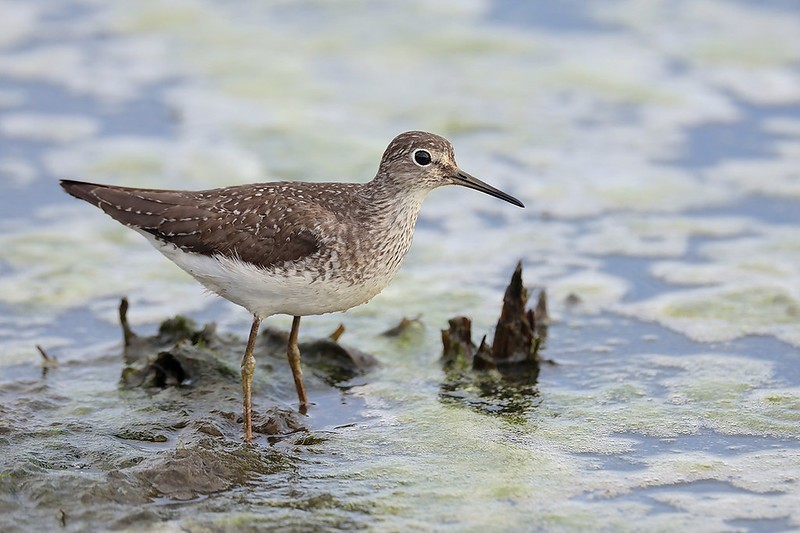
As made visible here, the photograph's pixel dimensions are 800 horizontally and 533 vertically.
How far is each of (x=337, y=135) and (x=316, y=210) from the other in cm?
446

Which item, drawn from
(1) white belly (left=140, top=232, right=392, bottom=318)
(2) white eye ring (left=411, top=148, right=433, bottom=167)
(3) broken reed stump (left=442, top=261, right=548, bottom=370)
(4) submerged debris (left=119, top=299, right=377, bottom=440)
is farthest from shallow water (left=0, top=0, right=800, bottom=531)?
(2) white eye ring (left=411, top=148, right=433, bottom=167)

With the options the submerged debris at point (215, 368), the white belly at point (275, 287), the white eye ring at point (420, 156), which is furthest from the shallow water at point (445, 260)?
the white eye ring at point (420, 156)

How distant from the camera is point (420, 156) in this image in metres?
7.36

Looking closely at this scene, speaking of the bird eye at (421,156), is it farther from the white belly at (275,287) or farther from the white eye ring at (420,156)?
the white belly at (275,287)

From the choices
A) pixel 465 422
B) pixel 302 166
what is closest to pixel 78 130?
pixel 302 166

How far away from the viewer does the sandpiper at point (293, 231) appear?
6855 millimetres

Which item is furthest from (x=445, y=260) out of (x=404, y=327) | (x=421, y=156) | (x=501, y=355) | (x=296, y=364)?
(x=296, y=364)

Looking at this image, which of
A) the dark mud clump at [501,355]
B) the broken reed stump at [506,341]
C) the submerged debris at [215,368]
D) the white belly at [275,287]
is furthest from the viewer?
the broken reed stump at [506,341]

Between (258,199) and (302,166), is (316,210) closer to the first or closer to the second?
(258,199)

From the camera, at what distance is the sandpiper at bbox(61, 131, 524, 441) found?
22.5 ft

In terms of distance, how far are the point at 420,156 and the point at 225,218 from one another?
1238 millimetres

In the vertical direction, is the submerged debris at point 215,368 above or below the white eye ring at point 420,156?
below

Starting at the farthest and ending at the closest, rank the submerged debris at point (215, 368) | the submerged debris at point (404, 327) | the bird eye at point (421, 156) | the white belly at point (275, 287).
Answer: the submerged debris at point (404, 327), the bird eye at point (421, 156), the submerged debris at point (215, 368), the white belly at point (275, 287)

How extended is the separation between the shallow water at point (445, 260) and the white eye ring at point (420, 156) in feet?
4.65
